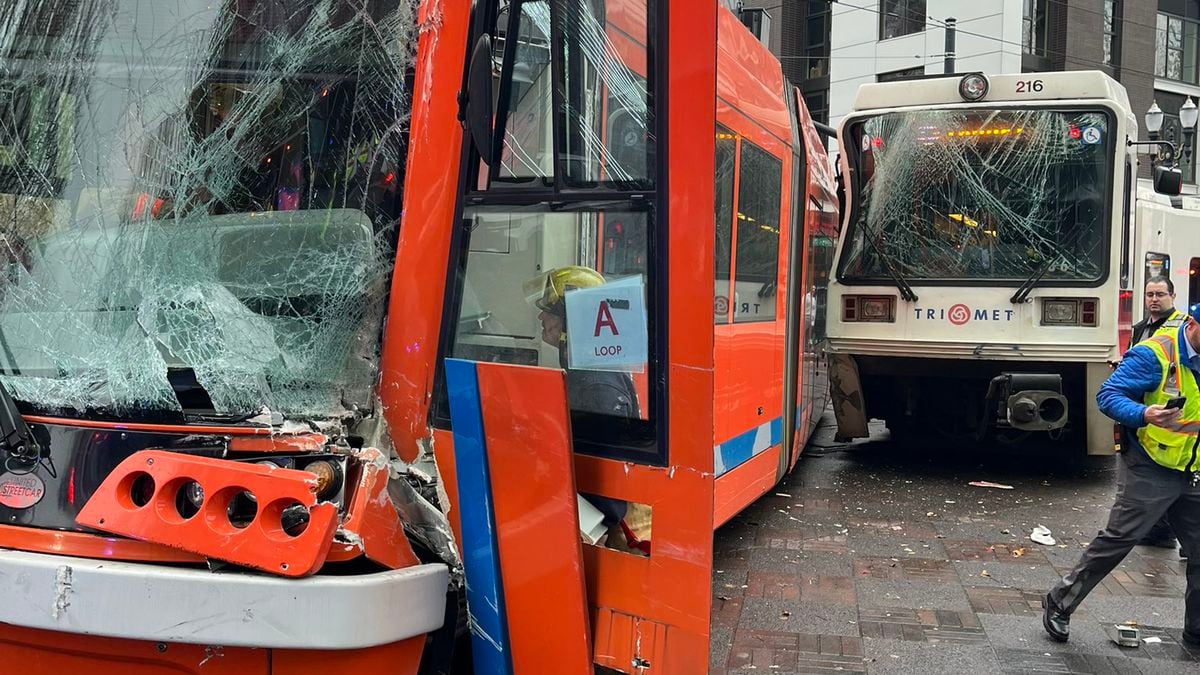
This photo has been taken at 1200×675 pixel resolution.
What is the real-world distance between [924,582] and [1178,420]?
65.0 inches

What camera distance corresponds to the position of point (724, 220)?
15.2ft

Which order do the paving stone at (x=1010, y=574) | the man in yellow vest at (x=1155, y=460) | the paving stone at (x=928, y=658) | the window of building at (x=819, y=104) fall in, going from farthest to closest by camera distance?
1. the window of building at (x=819, y=104)
2. the paving stone at (x=1010, y=574)
3. the man in yellow vest at (x=1155, y=460)
4. the paving stone at (x=928, y=658)

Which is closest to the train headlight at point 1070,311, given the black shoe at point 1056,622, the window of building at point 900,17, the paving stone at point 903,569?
the paving stone at point 903,569

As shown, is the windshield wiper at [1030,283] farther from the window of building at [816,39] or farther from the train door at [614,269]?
the window of building at [816,39]

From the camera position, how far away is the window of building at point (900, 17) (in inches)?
1009

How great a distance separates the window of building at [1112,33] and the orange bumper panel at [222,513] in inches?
1177

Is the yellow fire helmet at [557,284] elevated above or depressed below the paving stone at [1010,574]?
above

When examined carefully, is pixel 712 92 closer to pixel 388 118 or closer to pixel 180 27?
pixel 388 118

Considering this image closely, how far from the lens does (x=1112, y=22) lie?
88.0 ft

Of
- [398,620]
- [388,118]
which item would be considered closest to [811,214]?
[388,118]

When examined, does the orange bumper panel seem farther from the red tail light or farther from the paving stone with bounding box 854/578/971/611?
the red tail light

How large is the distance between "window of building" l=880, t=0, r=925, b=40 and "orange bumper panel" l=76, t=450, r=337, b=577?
26.6 meters

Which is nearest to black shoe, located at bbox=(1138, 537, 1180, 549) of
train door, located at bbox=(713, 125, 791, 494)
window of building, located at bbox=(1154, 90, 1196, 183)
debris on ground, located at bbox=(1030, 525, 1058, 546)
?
debris on ground, located at bbox=(1030, 525, 1058, 546)

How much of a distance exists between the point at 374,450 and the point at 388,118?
985 millimetres
